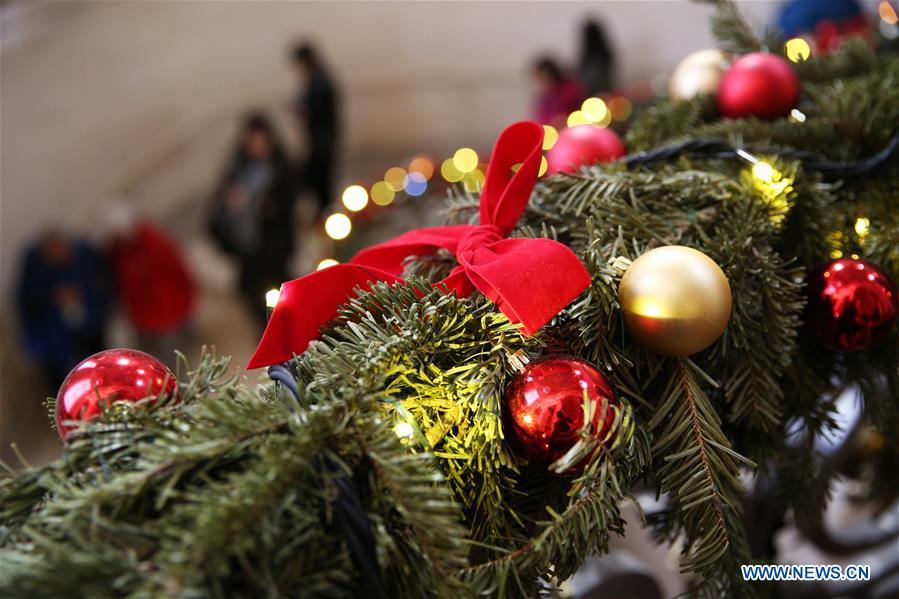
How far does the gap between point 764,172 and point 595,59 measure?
3.14 meters

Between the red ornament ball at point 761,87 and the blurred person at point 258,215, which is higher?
the red ornament ball at point 761,87

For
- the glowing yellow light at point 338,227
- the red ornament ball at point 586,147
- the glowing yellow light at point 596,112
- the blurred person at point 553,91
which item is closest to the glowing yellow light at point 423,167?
the glowing yellow light at point 338,227

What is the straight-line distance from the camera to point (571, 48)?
4039mm

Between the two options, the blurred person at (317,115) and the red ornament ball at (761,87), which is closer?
the red ornament ball at (761,87)

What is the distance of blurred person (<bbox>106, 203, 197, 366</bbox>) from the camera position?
9.90 feet

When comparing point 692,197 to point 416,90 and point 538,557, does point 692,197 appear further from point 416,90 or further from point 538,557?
point 416,90

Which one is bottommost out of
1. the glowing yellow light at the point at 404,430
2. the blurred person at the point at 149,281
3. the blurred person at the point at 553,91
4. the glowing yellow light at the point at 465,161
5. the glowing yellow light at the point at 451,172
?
the blurred person at the point at 149,281

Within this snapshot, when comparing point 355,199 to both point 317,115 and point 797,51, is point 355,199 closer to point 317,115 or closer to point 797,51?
point 797,51

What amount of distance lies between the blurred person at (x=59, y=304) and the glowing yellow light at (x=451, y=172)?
164cm

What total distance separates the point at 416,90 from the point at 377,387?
417 centimetres

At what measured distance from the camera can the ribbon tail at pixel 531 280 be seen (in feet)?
1.34

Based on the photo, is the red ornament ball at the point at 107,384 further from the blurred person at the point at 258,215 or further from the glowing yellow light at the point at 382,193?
the blurred person at the point at 258,215

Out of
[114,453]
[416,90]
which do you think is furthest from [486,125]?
[114,453]

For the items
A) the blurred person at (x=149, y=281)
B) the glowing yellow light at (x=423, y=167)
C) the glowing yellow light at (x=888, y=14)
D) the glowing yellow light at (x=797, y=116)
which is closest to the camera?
the glowing yellow light at (x=797, y=116)
